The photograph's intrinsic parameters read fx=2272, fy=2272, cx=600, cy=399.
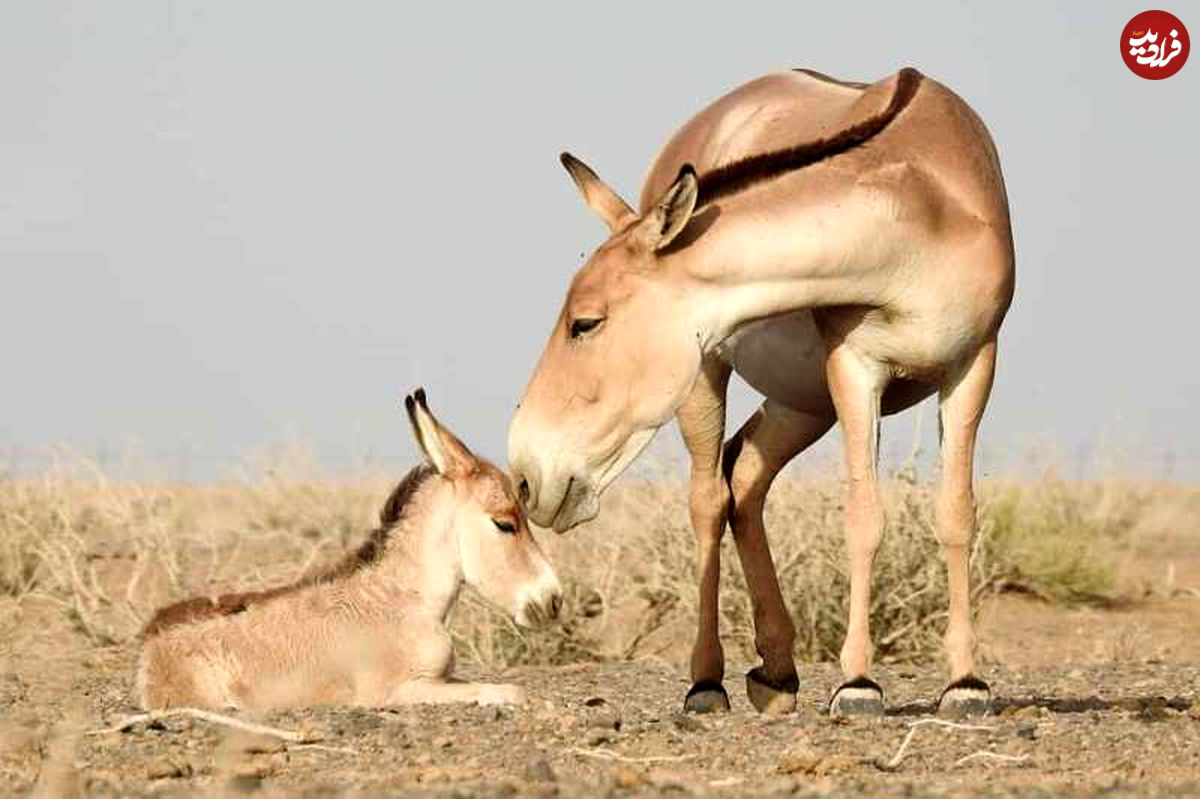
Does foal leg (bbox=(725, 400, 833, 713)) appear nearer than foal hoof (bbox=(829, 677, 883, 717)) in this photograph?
No

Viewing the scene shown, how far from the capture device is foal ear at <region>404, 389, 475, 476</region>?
9.95 meters

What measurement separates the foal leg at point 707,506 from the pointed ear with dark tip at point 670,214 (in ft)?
4.91

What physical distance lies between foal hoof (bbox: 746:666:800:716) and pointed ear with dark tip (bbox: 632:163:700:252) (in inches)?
91.2

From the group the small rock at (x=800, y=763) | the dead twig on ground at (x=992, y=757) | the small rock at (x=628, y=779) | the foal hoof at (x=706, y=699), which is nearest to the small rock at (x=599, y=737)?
the small rock at (x=800, y=763)

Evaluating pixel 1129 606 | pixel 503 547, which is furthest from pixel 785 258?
pixel 1129 606

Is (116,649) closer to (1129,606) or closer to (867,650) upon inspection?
(867,650)

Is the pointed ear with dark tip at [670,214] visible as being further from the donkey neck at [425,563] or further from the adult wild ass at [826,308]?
the donkey neck at [425,563]

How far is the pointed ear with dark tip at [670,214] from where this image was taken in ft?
26.9

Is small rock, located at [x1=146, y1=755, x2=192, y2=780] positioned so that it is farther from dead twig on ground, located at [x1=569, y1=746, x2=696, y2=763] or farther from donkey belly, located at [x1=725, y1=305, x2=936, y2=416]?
donkey belly, located at [x1=725, y1=305, x2=936, y2=416]

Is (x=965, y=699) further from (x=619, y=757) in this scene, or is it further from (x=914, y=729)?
(x=619, y=757)

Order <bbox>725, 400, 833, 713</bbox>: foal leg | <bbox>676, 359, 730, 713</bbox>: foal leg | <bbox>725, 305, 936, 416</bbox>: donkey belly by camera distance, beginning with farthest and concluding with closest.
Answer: <bbox>725, 400, 833, 713</bbox>: foal leg, <bbox>676, 359, 730, 713</bbox>: foal leg, <bbox>725, 305, 936, 416</bbox>: donkey belly

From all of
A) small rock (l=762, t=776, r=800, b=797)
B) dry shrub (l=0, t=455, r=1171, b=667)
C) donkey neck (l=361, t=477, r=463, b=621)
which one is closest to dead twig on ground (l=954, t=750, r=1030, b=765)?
small rock (l=762, t=776, r=800, b=797)

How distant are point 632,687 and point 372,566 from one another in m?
2.13

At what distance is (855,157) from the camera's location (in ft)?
28.9
